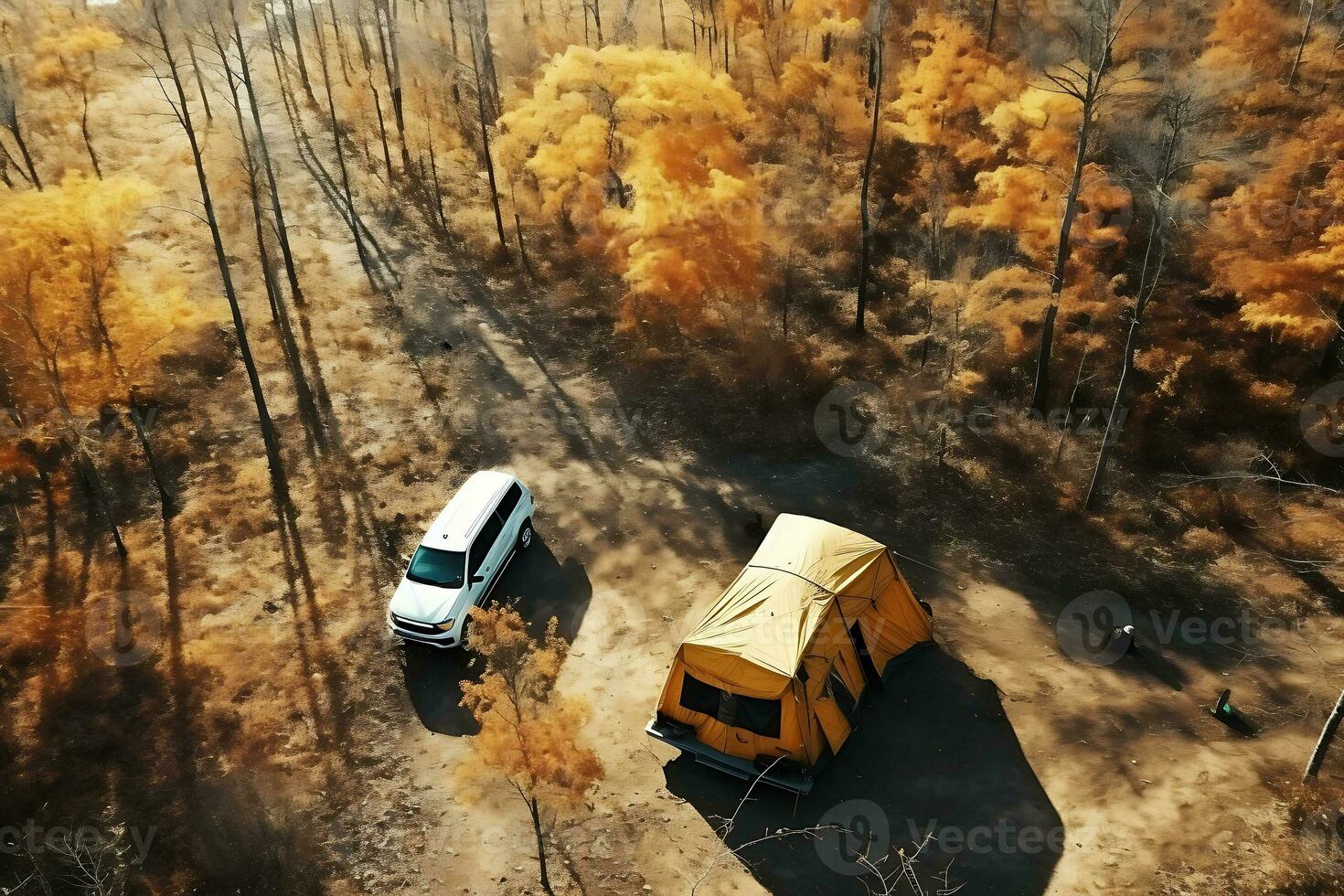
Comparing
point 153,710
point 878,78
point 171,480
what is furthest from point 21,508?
point 878,78

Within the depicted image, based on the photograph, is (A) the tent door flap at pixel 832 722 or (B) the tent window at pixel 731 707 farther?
(A) the tent door flap at pixel 832 722

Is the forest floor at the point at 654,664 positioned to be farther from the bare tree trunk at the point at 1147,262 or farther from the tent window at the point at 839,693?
the bare tree trunk at the point at 1147,262

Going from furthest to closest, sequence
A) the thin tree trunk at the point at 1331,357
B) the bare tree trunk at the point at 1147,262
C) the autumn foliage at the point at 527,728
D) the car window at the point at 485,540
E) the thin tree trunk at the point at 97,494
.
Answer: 1. the thin tree trunk at the point at 1331,357
2. the thin tree trunk at the point at 97,494
3. the car window at the point at 485,540
4. the bare tree trunk at the point at 1147,262
5. the autumn foliage at the point at 527,728

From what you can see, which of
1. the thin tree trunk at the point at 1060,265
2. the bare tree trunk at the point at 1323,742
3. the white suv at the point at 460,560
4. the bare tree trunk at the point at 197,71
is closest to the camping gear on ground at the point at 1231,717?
the bare tree trunk at the point at 1323,742

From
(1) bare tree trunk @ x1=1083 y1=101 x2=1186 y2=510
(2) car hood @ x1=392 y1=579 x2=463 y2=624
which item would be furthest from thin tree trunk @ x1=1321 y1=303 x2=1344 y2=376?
(2) car hood @ x1=392 y1=579 x2=463 y2=624

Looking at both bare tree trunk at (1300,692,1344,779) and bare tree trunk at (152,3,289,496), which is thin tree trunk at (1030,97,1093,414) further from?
bare tree trunk at (152,3,289,496)

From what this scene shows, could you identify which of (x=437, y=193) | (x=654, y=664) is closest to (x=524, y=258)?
(x=437, y=193)

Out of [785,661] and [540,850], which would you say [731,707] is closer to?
[785,661]
